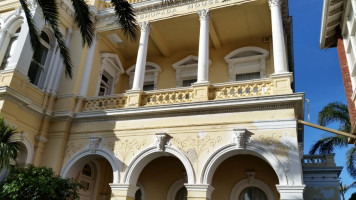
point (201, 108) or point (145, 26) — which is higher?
point (145, 26)

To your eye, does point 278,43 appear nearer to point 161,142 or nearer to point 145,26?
point 161,142

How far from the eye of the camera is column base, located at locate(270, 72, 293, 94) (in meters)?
8.51

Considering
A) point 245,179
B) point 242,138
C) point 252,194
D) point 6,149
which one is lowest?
point 6,149

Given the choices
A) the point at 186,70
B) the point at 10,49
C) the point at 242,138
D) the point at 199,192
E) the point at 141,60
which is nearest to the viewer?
the point at 199,192

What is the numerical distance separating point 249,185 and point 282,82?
3.67 meters

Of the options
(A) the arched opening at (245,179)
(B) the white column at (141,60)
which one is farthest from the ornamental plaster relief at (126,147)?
(A) the arched opening at (245,179)

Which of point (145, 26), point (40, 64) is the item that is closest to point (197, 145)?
point (145, 26)

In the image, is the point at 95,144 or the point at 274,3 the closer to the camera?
the point at 95,144

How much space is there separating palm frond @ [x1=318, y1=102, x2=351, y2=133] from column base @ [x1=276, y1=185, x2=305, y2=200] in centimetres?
1047

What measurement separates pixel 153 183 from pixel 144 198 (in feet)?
1.98

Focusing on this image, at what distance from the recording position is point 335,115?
16.4 metres

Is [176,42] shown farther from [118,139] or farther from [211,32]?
[118,139]

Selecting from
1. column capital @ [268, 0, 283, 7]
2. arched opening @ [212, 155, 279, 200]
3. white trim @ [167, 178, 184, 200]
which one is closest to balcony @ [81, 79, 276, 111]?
arched opening @ [212, 155, 279, 200]

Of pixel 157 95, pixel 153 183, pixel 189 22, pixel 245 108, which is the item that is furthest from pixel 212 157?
pixel 189 22
